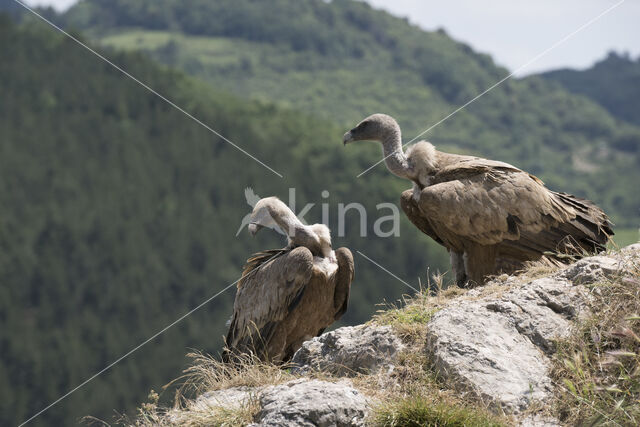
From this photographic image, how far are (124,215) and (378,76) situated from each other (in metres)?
82.9

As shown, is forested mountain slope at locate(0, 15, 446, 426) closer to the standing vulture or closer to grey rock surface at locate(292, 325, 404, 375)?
the standing vulture

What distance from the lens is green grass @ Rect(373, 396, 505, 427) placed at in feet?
18.4

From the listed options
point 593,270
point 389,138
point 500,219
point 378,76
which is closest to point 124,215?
point 389,138

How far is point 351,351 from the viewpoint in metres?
6.96

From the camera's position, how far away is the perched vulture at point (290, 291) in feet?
29.0

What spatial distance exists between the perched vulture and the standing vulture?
1062 mm

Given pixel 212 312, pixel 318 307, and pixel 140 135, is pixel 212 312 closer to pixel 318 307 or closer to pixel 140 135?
pixel 140 135

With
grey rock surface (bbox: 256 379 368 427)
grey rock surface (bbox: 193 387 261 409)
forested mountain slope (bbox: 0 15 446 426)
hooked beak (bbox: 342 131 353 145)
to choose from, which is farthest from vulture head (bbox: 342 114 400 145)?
forested mountain slope (bbox: 0 15 446 426)

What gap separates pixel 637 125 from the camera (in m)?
167

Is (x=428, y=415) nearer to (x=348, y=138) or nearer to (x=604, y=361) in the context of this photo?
(x=604, y=361)

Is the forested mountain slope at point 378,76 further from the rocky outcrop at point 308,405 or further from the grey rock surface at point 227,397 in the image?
the rocky outcrop at point 308,405

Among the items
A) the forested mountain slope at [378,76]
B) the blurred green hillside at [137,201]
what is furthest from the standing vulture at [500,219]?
the forested mountain slope at [378,76]

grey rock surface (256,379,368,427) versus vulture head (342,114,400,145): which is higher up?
vulture head (342,114,400,145)

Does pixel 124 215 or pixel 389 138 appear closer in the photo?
pixel 389 138
